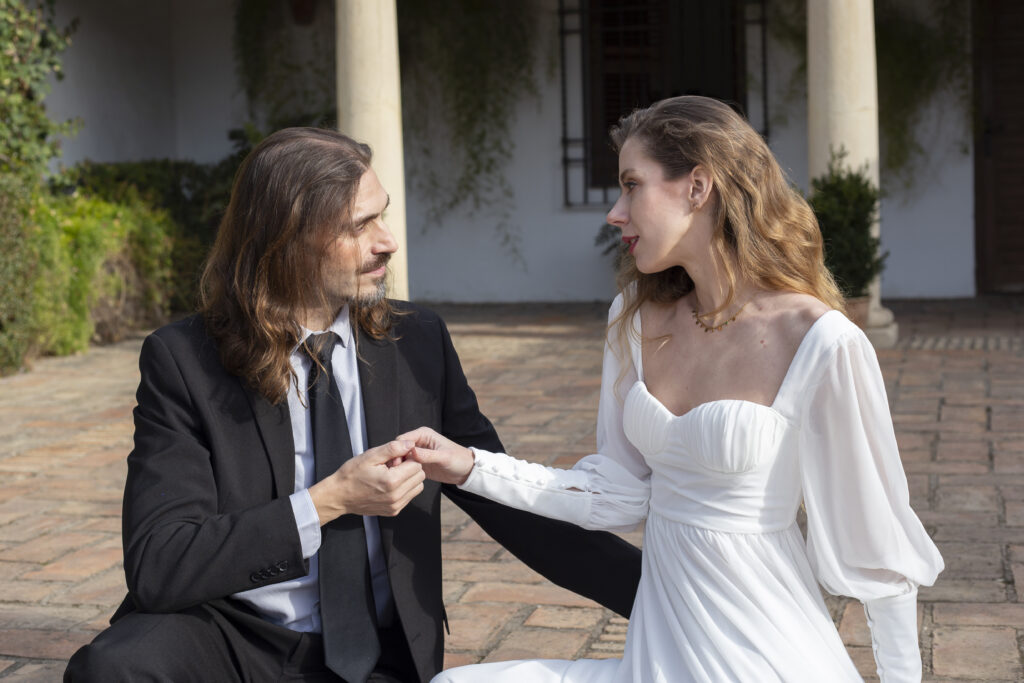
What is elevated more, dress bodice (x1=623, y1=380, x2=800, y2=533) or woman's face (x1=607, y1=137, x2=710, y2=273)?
woman's face (x1=607, y1=137, x2=710, y2=273)

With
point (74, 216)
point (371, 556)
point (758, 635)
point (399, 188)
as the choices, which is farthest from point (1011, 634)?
point (74, 216)

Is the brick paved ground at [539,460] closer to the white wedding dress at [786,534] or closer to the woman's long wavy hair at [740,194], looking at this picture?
the white wedding dress at [786,534]

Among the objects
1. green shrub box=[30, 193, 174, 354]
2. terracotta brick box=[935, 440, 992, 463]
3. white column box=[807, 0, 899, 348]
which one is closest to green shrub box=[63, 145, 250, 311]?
green shrub box=[30, 193, 174, 354]

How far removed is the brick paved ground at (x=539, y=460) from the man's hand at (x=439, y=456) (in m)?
1.06

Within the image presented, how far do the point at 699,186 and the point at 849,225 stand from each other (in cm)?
634

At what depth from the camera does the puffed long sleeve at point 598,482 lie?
2.30 meters

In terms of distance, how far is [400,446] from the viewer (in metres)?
2.15

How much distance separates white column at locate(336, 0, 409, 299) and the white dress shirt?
6047mm

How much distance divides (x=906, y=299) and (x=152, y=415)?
1001 cm

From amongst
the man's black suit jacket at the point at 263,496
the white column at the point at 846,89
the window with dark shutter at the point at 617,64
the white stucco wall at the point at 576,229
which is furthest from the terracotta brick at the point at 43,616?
the white stucco wall at the point at 576,229

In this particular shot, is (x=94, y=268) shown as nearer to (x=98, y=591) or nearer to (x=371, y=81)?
(x=371, y=81)

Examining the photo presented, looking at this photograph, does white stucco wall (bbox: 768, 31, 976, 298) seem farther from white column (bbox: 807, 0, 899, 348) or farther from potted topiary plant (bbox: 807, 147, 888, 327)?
potted topiary plant (bbox: 807, 147, 888, 327)

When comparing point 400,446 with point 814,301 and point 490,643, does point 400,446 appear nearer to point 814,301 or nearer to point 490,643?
point 814,301

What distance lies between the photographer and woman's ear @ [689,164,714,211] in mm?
2055
